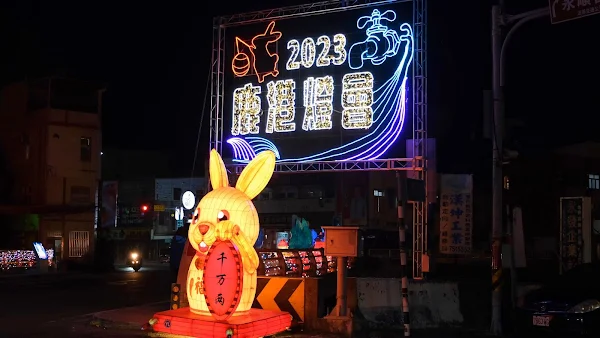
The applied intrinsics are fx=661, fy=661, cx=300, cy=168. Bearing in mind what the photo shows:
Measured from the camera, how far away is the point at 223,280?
10.8 meters

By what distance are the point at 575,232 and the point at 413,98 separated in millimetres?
5656

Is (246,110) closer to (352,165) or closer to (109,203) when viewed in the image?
(352,165)

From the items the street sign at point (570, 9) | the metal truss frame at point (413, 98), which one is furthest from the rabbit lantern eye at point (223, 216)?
the metal truss frame at point (413, 98)

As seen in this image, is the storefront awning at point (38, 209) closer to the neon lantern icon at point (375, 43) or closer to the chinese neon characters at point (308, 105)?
the chinese neon characters at point (308, 105)

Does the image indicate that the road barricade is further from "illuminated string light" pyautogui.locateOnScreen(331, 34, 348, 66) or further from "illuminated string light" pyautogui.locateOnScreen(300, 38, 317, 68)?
"illuminated string light" pyautogui.locateOnScreen(300, 38, 317, 68)

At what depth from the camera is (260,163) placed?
11.7 meters

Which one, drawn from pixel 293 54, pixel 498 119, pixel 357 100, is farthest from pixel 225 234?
pixel 293 54

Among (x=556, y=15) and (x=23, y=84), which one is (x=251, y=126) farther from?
(x=23, y=84)

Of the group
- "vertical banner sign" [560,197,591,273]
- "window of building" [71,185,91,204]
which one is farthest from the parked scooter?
"vertical banner sign" [560,197,591,273]

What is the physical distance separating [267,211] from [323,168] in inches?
1486

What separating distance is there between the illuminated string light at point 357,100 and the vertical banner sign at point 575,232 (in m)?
5.92

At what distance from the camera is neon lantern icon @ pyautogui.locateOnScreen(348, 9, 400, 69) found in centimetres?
1885

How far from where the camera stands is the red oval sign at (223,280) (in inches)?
422

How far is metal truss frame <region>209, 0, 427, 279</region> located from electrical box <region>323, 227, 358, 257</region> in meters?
5.70
